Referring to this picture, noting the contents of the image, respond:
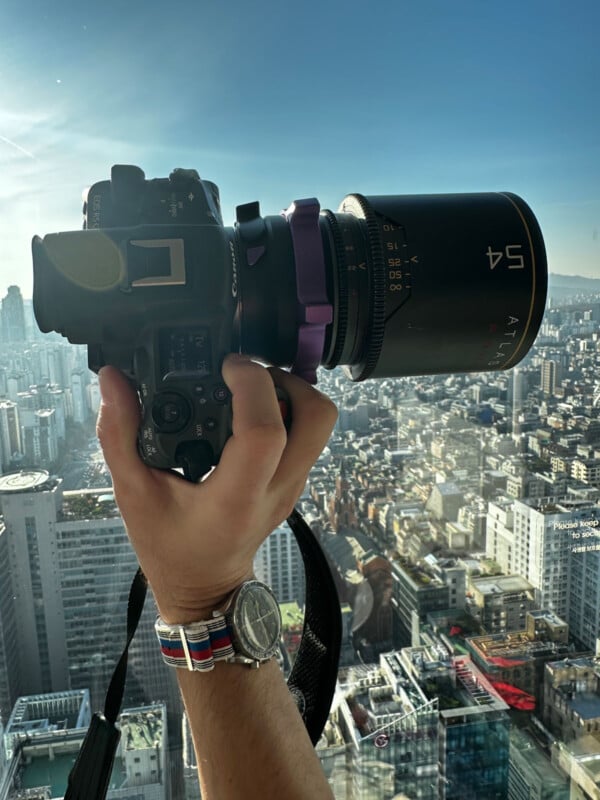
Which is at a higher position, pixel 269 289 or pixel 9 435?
pixel 269 289

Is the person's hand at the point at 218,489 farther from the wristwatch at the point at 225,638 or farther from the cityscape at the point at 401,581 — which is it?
the cityscape at the point at 401,581

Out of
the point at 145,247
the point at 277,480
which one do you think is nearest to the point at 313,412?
the point at 277,480

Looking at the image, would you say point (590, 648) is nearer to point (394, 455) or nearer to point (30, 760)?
point (394, 455)

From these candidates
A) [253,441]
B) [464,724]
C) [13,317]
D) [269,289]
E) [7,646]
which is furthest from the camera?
[464,724]

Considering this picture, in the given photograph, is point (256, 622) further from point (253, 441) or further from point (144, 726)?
point (144, 726)

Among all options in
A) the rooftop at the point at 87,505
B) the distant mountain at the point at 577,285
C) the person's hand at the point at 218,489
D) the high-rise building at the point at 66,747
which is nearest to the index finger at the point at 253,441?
the person's hand at the point at 218,489

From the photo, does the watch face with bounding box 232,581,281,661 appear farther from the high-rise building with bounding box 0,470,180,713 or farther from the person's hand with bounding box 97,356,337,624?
the high-rise building with bounding box 0,470,180,713

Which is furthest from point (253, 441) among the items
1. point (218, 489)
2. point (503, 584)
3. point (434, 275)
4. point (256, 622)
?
point (503, 584)
